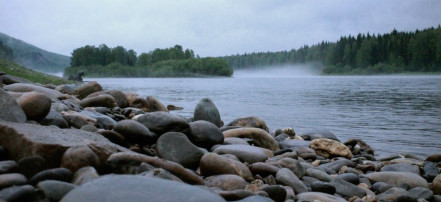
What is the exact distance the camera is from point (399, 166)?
6.38 meters

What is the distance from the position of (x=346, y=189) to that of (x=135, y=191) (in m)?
2.77

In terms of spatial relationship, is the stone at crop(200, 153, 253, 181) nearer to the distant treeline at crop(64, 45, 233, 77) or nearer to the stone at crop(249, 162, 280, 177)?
the stone at crop(249, 162, 280, 177)

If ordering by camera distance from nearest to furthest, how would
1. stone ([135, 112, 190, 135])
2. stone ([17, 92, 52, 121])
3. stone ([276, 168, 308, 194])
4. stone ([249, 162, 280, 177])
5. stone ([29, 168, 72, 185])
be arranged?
stone ([29, 168, 72, 185]) < stone ([276, 168, 308, 194]) < stone ([17, 92, 52, 121]) < stone ([249, 162, 280, 177]) < stone ([135, 112, 190, 135])

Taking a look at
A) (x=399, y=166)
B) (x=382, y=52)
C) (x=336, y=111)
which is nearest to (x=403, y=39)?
(x=382, y=52)

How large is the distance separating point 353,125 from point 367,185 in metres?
8.22

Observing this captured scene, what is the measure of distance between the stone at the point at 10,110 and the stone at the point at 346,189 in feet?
10.7

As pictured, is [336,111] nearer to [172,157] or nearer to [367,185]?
[367,185]

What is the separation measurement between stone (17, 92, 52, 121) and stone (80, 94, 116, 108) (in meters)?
4.53

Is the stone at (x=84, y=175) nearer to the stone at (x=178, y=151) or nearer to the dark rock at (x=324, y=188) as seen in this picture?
the stone at (x=178, y=151)

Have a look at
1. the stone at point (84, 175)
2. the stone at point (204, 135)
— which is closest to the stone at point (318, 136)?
the stone at point (204, 135)

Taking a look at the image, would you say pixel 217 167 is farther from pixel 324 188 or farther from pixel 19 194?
pixel 19 194

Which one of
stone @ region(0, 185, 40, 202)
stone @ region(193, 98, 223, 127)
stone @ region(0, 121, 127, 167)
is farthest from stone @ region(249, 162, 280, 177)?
stone @ region(193, 98, 223, 127)

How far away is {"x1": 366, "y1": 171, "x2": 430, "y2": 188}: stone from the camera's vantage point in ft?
17.3

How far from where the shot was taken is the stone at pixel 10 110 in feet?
13.3
